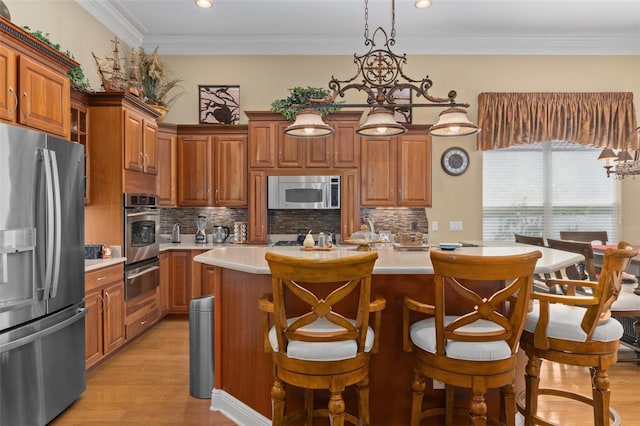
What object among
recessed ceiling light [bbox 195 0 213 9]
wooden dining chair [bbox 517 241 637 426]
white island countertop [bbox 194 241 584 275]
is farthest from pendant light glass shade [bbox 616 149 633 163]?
recessed ceiling light [bbox 195 0 213 9]

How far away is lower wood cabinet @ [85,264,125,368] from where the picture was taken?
3.00 m

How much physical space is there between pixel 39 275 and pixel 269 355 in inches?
55.2

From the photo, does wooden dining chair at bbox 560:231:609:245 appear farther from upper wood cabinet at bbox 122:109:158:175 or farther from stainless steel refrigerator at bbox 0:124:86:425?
stainless steel refrigerator at bbox 0:124:86:425

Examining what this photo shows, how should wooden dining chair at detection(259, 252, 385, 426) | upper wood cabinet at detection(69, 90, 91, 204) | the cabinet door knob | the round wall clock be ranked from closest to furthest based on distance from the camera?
wooden dining chair at detection(259, 252, 385, 426) < the cabinet door knob < upper wood cabinet at detection(69, 90, 91, 204) < the round wall clock

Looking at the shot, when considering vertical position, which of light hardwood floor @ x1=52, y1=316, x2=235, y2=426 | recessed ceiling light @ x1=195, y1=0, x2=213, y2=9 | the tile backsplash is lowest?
light hardwood floor @ x1=52, y1=316, x2=235, y2=426

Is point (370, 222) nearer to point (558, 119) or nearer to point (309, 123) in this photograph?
point (309, 123)

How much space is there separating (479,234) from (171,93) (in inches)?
180

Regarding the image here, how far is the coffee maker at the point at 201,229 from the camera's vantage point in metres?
5.04

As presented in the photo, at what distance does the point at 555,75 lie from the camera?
512 centimetres

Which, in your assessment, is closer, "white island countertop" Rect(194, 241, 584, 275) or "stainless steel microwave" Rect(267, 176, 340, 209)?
"white island countertop" Rect(194, 241, 584, 275)

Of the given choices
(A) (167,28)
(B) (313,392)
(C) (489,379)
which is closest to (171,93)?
(A) (167,28)

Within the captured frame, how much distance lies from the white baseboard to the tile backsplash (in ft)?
9.25

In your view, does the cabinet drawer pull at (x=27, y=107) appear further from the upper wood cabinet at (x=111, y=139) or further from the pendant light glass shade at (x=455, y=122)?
the pendant light glass shade at (x=455, y=122)

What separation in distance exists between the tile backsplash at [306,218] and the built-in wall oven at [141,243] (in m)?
0.99
